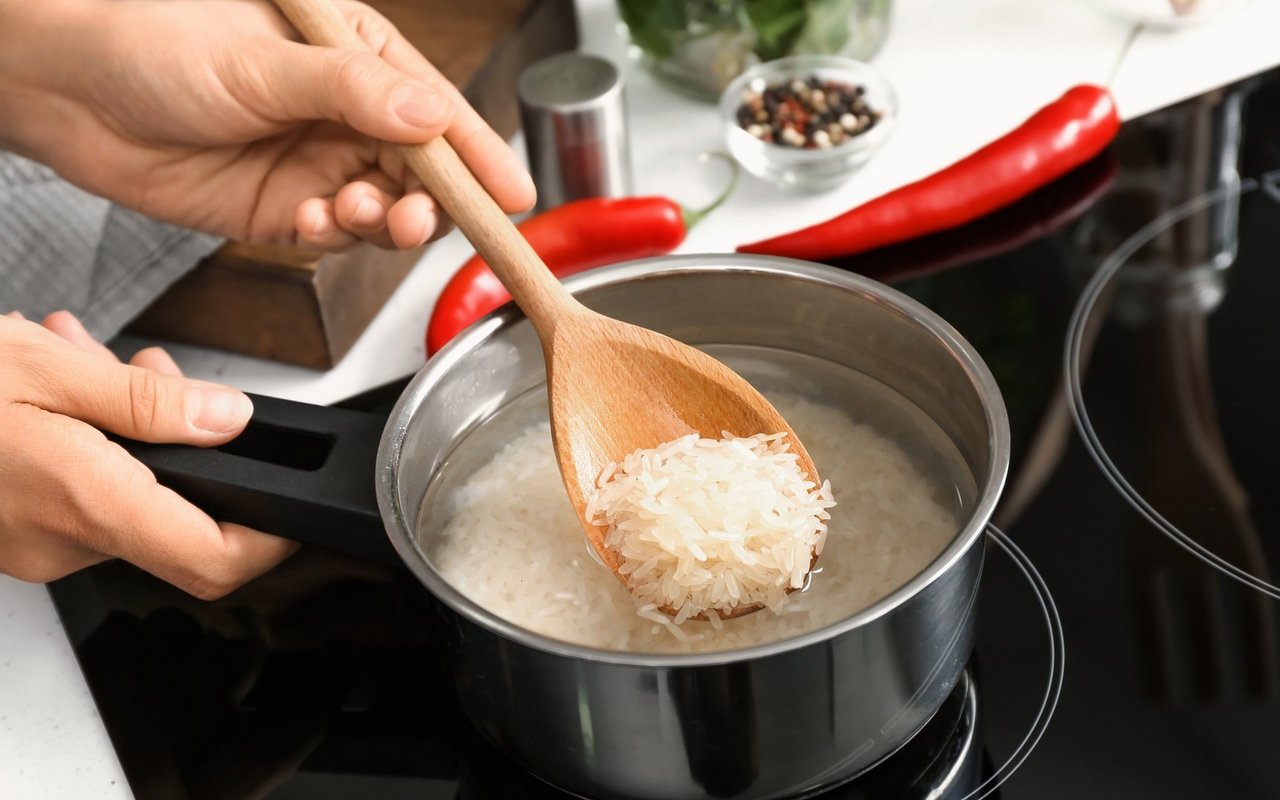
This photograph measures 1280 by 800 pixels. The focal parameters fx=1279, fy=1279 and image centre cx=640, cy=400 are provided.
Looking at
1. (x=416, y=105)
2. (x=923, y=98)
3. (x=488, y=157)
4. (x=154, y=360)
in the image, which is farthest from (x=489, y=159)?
(x=923, y=98)

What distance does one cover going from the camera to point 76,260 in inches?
47.3

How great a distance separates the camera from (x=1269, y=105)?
4.40ft

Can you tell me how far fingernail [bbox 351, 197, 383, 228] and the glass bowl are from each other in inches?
16.9

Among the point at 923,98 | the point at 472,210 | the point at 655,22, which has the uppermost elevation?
the point at 472,210

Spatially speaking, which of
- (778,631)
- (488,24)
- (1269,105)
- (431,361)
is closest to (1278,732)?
(778,631)

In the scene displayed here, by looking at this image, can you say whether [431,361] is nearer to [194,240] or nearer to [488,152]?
[488,152]

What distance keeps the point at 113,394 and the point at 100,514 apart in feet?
0.26

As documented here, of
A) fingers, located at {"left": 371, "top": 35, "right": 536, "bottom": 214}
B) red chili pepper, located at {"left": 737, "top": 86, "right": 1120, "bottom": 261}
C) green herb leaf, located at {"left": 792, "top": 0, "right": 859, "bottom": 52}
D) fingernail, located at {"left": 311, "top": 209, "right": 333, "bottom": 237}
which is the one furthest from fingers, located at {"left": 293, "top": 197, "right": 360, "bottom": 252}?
green herb leaf, located at {"left": 792, "top": 0, "right": 859, "bottom": 52}

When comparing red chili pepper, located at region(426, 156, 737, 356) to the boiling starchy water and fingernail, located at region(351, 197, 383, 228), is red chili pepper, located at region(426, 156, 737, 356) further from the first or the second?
the boiling starchy water

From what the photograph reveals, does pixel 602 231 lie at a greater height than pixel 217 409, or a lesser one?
lesser

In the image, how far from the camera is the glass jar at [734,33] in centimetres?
141

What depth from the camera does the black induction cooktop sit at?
802 mm

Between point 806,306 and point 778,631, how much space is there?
0.83 feet

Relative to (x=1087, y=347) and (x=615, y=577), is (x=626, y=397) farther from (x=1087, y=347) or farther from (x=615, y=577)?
(x=1087, y=347)
